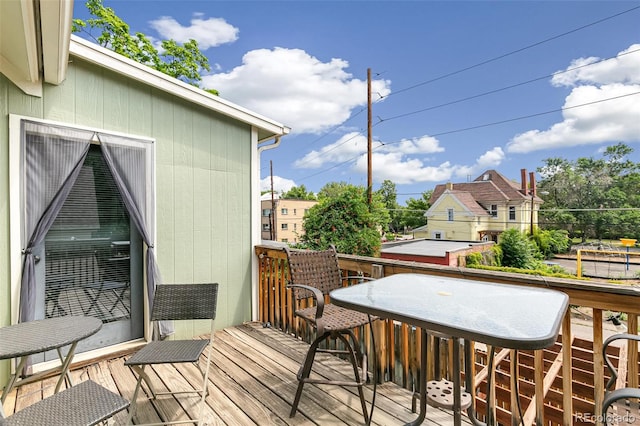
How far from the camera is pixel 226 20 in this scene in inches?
337

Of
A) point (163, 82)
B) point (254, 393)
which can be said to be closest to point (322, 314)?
point (254, 393)

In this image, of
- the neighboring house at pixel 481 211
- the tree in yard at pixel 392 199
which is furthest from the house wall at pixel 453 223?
the tree in yard at pixel 392 199

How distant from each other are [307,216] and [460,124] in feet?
97.9

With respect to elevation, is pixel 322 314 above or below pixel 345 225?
below

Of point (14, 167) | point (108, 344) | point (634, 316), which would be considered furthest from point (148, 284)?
point (634, 316)

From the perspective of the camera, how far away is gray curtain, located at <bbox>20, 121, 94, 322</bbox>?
2.36 meters

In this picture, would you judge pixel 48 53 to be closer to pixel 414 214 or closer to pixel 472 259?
pixel 472 259

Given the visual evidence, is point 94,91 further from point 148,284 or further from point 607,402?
point 607,402

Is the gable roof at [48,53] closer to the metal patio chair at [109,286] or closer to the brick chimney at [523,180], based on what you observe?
the metal patio chair at [109,286]

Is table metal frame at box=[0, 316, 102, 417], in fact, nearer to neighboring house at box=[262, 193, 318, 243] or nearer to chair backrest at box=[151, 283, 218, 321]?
chair backrest at box=[151, 283, 218, 321]

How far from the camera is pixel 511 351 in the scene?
1.64m

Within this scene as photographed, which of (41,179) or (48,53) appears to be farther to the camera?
(41,179)

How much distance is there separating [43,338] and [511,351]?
98.9 inches

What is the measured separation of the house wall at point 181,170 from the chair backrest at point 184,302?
0.93m
